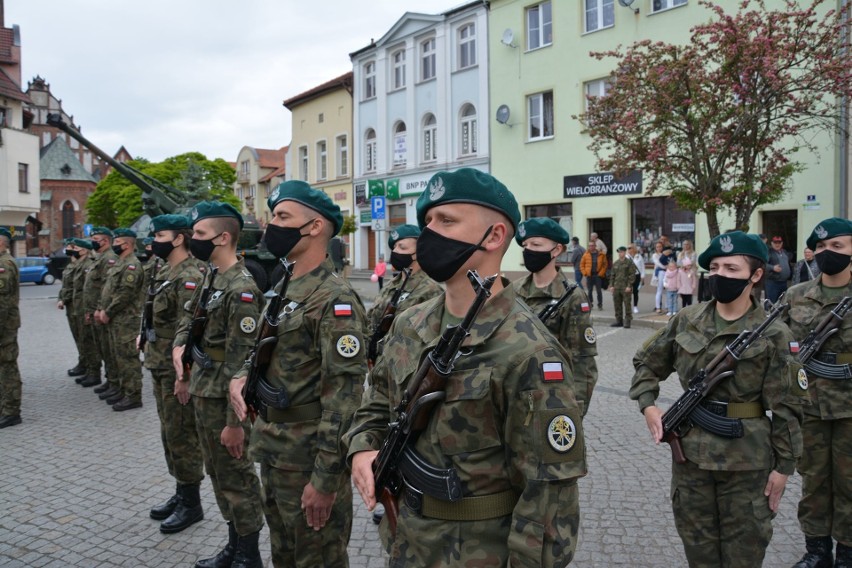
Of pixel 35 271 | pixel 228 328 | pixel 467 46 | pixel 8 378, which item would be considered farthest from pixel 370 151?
pixel 228 328

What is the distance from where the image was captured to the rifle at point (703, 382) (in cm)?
316

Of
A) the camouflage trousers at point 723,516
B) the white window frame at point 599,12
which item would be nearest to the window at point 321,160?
the white window frame at point 599,12

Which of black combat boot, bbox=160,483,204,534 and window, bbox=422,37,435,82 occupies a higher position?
window, bbox=422,37,435,82

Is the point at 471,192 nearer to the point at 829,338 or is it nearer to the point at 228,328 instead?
the point at 228,328

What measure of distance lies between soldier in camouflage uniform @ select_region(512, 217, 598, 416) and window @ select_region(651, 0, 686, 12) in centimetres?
1737

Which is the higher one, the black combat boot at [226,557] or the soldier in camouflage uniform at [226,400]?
the soldier in camouflage uniform at [226,400]

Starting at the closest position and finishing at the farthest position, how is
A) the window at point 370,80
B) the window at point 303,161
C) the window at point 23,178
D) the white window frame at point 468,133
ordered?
1. the white window frame at point 468,133
2. the window at point 370,80
3. the window at point 303,161
4. the window at point 23,178

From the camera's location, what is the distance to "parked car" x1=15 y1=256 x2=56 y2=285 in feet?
106

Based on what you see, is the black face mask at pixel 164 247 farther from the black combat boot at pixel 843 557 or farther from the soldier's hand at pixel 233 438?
the black combat boot at pixel 843 557

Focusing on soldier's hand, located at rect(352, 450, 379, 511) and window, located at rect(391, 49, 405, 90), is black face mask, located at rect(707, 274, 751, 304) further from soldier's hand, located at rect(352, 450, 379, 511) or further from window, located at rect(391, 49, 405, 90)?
window, located at rect(391, 49, 405, 90)

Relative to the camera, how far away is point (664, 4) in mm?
19844

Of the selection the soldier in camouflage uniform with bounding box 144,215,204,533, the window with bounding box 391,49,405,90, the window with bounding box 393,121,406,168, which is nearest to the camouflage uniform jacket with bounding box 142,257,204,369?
the soldier in camouflage uniform with bounding box 144,215,204,533

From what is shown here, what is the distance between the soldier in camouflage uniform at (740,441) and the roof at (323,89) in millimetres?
31809

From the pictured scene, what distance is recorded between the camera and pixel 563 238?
521 cm
